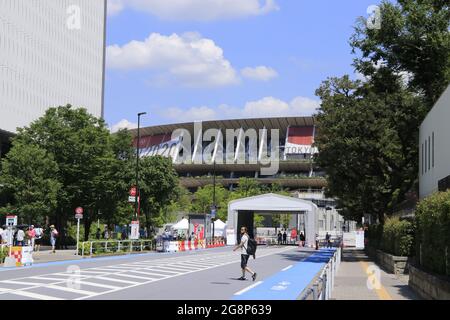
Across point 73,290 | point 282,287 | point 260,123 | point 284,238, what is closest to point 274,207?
point 284,238

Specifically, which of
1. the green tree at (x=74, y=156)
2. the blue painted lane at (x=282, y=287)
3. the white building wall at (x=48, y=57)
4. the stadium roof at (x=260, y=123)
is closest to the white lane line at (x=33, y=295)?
the blue painted lane at (x=282, y=287)

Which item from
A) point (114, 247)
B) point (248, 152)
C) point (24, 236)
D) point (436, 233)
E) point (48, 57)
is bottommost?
point (114, 247)

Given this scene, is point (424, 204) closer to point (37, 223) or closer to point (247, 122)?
point (37, 223)

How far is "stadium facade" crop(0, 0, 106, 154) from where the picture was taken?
215 feet

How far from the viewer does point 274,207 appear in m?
71.4

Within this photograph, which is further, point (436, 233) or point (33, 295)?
point (436, 233)

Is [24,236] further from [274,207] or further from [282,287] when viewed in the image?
[274,207]

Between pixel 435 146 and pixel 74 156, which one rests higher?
pixel 74 156

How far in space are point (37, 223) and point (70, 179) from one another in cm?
449

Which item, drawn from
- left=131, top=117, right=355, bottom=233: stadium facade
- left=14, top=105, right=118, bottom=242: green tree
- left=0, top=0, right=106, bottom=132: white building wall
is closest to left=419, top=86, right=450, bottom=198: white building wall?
left=14, top=105, right=118, bottom=242: green tree

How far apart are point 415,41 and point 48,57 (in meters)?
48.7

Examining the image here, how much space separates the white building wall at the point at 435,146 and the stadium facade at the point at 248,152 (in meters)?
109
